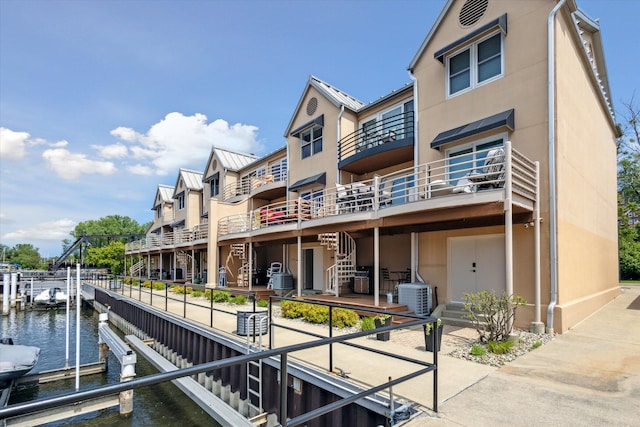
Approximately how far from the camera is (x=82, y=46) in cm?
1159

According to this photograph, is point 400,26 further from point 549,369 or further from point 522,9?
point 549,369

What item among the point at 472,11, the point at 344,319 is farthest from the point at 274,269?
the point at 472,11

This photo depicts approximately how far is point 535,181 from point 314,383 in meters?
8.05

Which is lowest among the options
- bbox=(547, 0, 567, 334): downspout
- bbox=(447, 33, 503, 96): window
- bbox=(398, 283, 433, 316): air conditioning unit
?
bbox=(398, 283, 433, 316): air conditioning unit

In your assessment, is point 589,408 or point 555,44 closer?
point 589,408

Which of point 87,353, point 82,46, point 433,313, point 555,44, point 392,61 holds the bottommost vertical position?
point 87,353

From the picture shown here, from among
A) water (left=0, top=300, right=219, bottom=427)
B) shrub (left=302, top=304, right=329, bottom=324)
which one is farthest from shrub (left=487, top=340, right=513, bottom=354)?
water (left=0, top=300, right=219, bottom=427)

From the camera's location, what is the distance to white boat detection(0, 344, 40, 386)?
10555mm

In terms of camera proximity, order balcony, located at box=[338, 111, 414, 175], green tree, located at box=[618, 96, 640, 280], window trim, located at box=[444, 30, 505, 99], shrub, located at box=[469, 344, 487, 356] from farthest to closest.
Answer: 1. green tree, located at box=[618, 96, 640, 280]
2. balcony, located at box=[338, 111, 414, 175]
3. window trim, located at box=[444, 30, 505, 99]
4. shrub, located at box=[469, 344, 487, 356]

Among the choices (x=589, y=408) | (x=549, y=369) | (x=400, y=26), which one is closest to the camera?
(x=589, y=408)

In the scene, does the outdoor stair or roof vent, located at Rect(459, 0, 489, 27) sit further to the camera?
roof vent, located at Rect(459, 0, 489, 27)

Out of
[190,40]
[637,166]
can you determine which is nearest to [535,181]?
[190,40]

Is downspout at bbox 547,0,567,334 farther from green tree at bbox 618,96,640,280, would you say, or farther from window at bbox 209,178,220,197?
green tree at bbox 618,96,640,280

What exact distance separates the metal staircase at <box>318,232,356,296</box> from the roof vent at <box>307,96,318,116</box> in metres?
6.86
